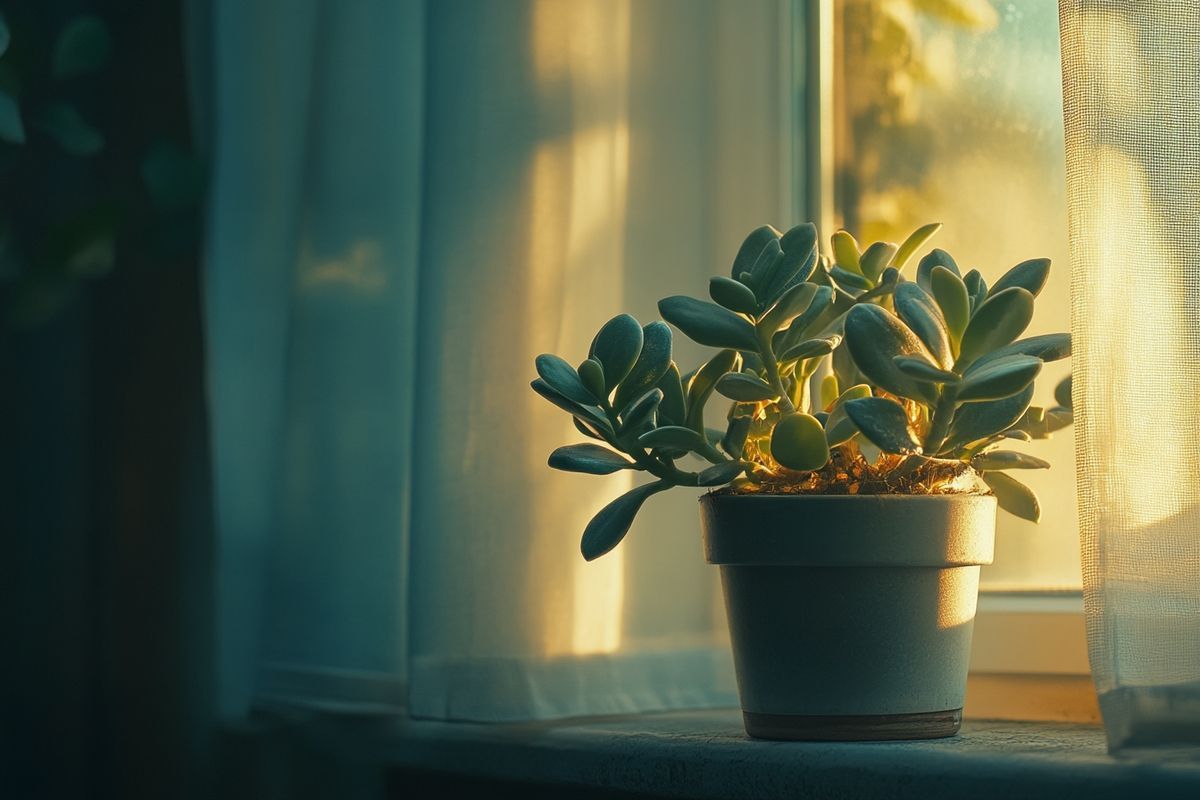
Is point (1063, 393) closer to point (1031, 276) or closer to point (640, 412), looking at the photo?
point (1031, 276)

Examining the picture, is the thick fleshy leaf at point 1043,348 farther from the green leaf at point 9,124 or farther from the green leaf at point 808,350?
the green leaf at point 9,124

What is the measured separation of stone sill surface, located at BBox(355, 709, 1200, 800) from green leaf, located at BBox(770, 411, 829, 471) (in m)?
0.17

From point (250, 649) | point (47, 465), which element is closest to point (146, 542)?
point (47, 465)

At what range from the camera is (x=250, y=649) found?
108cm

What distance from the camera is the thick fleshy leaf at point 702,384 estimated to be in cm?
79

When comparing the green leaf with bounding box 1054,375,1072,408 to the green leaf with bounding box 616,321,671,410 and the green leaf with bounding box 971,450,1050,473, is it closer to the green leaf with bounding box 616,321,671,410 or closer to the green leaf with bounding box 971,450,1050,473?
the green leaf with bounding box 971,450,1050,473

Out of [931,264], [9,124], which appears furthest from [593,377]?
[9,124]

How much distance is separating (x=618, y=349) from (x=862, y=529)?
179 mm

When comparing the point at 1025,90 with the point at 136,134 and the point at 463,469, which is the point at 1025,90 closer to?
the point at 463,469

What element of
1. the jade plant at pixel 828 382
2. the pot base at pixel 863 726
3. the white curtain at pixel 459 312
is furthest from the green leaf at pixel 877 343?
the white curtain at pixel 459 312

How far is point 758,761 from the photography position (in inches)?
28.8

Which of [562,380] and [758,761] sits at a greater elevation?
[562,380]

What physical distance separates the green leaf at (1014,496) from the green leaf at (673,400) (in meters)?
0.20

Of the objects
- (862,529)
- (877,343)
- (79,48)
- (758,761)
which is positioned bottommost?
(758,761)
